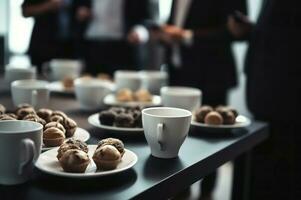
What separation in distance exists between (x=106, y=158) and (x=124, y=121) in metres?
0.29

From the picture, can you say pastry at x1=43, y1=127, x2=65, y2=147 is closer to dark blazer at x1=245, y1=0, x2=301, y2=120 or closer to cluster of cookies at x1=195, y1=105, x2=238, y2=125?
cluster of cookies at x1=195, y1=105, x2=238, y2=125

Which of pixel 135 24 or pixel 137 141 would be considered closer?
pixel 137 141

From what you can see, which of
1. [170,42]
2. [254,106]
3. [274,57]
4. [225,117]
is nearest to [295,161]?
[254,106]

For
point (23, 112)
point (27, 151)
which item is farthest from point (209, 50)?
point (27, 151)

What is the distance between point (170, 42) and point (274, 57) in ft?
2.14

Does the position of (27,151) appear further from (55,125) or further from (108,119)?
(108,119)

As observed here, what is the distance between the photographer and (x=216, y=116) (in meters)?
1.06

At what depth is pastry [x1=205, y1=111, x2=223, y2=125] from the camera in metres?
1.06

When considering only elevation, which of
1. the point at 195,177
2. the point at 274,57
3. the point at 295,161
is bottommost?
the point at 295,161

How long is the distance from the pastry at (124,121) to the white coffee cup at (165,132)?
0.48 feet

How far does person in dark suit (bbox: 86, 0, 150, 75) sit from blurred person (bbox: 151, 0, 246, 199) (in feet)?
1.41

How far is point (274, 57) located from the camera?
145cm

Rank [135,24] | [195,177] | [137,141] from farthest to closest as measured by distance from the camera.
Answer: [135,24], [137,141], [195,177]

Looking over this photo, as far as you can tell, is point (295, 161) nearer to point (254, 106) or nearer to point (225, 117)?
point (254, 106)
